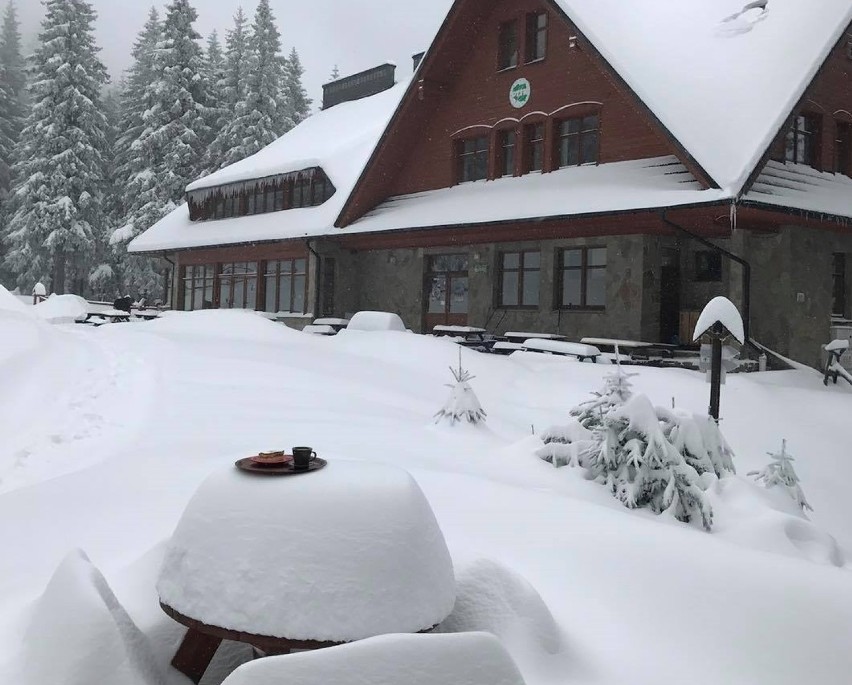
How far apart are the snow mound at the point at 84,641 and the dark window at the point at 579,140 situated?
620 inches

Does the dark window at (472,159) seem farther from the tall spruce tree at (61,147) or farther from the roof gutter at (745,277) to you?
the tall spruce tree at (61,147)

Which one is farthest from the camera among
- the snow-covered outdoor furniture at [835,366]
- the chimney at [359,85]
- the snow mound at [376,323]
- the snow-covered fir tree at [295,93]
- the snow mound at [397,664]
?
the snow-covered fir tree at [295,93]

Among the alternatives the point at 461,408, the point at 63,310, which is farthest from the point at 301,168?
the point at 461,408

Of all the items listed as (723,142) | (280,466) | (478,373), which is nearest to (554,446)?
(280,466)

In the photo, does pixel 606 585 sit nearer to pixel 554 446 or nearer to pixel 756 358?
pixel 554 446

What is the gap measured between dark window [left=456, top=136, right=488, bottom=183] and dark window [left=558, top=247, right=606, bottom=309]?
11.9 ft

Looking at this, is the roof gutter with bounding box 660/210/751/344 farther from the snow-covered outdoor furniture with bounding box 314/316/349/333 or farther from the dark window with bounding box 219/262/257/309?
the dark window with bounding box 219/262/257/309

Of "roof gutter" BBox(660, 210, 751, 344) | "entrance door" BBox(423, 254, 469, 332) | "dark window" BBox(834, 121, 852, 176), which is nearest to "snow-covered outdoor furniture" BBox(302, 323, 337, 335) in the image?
"entrance door" BBox(423, 254, 469, 332)

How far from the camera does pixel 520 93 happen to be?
1839 cm

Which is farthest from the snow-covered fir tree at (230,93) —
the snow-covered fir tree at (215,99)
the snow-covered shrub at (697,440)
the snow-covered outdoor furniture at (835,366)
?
the snow-covered shrub at (697,440)

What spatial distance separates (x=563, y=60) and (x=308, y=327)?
31.3 ft

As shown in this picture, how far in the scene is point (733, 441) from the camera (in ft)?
37.0

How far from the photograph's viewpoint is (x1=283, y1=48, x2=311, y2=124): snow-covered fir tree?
46.8 metres

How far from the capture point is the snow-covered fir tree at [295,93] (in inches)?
1843
